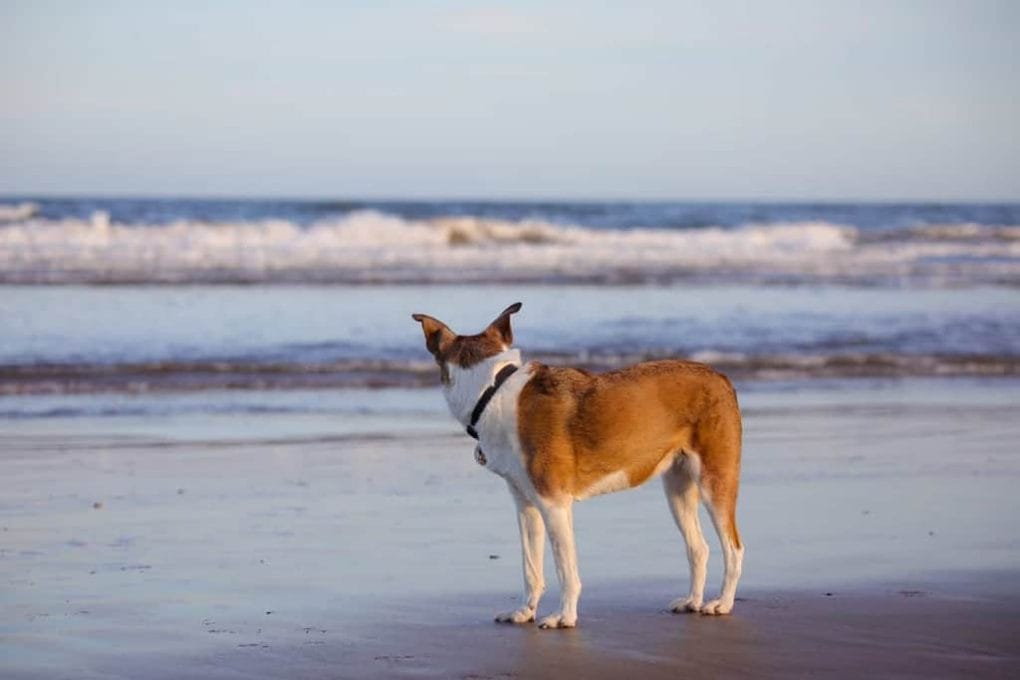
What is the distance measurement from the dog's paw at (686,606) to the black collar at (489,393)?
3.96ft

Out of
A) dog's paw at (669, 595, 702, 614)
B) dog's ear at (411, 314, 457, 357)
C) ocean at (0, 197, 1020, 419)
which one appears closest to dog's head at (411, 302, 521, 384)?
dog's ear at (411, 314, 457, 357)

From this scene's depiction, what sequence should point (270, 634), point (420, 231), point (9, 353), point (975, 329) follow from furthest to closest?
point (420, 231), point (975, 329), point (9, 353), point (270, 634)

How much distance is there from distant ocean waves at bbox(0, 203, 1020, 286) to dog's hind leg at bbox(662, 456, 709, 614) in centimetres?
2002

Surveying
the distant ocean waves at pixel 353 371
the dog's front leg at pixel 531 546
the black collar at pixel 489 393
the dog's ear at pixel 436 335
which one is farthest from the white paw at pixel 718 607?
the distant ocean waves at pixel 353 371

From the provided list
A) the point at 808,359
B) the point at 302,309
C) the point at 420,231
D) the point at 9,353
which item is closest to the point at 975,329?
the point at 808,359

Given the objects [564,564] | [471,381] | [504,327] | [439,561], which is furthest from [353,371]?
[564,564]

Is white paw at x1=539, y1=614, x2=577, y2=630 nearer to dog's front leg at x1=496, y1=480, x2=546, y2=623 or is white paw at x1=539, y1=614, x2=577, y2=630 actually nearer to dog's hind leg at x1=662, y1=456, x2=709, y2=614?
dog's front leg at x1=496, y1=480, x2=546, y2=623

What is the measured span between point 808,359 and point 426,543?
31.8ft

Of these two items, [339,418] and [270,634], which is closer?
[270,634]

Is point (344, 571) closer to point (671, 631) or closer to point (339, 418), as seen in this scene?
point (671, 631)

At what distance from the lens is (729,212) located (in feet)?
185

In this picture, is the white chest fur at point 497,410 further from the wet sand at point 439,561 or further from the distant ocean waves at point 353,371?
the distant ocean waves at point 353,371

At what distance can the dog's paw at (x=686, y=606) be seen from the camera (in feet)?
22.5

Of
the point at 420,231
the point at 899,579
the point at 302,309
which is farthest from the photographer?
the point at 420,231
